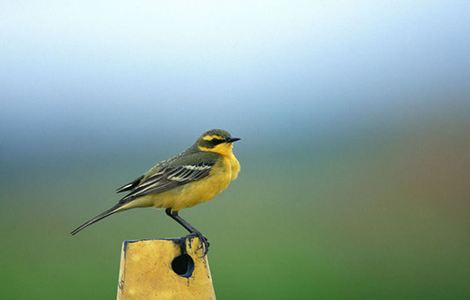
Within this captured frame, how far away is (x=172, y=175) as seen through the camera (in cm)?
696

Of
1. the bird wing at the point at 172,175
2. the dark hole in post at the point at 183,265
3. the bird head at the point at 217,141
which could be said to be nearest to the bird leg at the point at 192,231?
the dark hole in post at the point at 183,265

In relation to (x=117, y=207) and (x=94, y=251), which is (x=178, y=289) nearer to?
(x=117, y=207)

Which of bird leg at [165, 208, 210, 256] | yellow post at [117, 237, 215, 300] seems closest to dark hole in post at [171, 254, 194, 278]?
yellow post at [117, 237, 215, 300]

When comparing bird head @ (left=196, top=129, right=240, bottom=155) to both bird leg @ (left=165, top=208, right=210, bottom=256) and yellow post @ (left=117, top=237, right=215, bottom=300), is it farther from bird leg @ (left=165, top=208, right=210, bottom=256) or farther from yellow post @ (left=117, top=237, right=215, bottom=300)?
yellow post @ (left=117, top=237, right=215, bottom=300)

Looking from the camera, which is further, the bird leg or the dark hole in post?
the bird leg

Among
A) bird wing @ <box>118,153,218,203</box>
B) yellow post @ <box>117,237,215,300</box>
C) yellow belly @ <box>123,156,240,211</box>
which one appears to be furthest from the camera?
yellow belly @ <box>123,156,240,211</box>

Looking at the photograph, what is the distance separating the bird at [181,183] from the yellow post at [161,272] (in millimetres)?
1744

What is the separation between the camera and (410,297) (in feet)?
37.0

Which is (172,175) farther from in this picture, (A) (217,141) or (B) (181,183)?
(A) (217,141)

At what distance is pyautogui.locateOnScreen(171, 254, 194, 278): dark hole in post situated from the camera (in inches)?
183

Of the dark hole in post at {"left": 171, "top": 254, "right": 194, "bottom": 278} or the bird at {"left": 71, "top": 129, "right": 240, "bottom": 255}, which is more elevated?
the bird at {"left": 71, "top": 129, "right": 240, "bottom": 255}

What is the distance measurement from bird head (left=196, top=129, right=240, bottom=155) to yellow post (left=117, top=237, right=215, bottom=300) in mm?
2878

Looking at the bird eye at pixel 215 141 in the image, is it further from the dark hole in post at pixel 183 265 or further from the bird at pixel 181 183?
the dark hole in post at pixel 183 265

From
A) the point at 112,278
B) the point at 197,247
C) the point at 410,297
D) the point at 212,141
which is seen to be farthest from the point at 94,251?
the point at 197,247
